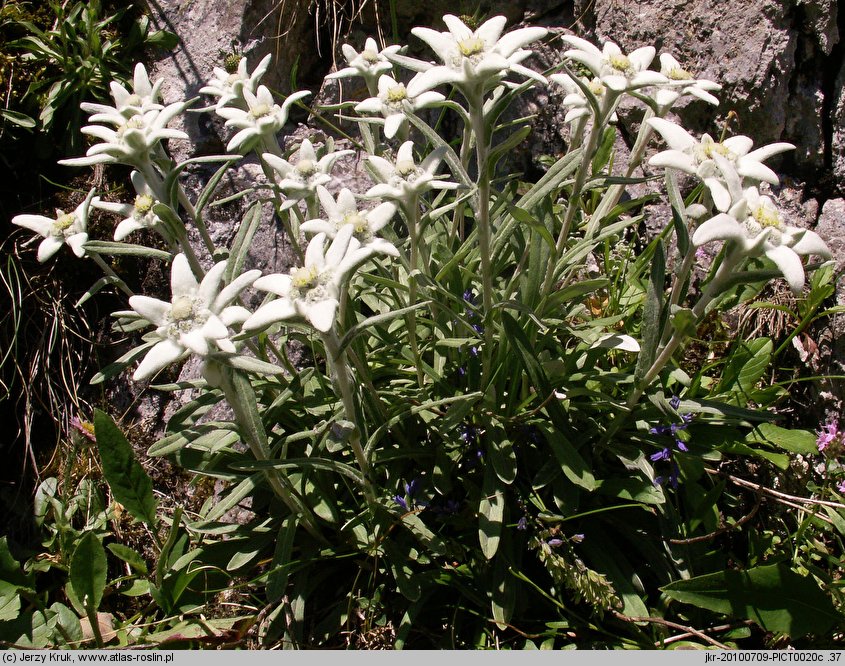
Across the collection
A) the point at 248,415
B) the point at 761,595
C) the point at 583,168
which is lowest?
the point at 761,595

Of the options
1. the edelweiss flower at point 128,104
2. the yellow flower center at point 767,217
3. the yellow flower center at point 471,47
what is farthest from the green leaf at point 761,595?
the edelweiss flower at point 128,104

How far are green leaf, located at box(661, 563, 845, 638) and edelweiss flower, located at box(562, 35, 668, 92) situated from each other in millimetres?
1761

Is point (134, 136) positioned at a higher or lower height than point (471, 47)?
lower

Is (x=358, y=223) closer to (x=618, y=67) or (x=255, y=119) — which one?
(x=255, y=119)

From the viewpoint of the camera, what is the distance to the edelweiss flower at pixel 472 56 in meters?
2.02

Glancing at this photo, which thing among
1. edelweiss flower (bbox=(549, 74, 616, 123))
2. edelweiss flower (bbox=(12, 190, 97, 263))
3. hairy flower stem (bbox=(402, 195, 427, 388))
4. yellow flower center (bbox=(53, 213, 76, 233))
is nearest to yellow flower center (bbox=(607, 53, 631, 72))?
edelweiss flower (bbox=(549, 74, 616, 123))

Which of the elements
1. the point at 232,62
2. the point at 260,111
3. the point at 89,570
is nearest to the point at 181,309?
the point at 260,111

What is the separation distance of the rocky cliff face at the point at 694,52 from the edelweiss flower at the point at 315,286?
1.66 m

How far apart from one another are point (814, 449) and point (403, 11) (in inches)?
134

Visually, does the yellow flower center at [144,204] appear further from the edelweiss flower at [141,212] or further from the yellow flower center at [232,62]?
the yellow flower center at [232,62]

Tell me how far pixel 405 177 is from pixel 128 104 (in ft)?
3.91

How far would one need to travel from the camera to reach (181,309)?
1.94 metres

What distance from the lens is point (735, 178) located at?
1943 mm

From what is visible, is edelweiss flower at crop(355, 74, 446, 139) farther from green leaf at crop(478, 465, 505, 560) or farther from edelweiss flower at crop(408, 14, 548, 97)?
green leaf at crop(478, 465, 505, 560)
